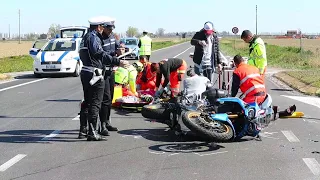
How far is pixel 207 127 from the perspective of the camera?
7707 millimetres

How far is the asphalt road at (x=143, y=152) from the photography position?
21.0ft

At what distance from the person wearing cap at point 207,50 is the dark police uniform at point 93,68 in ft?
13.0

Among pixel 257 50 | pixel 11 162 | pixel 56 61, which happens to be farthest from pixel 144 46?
pixel 11 162

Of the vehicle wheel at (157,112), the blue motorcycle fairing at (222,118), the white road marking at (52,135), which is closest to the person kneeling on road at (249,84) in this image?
the blue motorcycle fairing at (222,118)

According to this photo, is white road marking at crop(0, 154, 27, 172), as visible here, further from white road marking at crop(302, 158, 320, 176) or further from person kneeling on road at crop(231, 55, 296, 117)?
white road marking at crop(302, 158, 320, 176)

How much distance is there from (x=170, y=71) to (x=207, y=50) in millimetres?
1021

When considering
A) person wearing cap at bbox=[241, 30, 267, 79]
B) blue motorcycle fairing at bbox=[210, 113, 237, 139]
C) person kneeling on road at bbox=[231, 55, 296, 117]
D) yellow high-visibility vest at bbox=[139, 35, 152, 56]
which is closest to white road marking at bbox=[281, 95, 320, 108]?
person wearing cap at bbox=[241, 30, 267, 79]

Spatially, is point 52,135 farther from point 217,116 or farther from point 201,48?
point 201,48

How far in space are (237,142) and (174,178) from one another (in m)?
2.28

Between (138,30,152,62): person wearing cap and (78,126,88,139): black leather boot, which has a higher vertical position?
(138,30,152,62): person wearing cap

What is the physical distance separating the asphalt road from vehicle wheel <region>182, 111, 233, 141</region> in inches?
8.0

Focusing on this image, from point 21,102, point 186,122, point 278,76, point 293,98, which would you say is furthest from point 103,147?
point 278,76

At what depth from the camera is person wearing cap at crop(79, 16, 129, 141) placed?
26.5 feet

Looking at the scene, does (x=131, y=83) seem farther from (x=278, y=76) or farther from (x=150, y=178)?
(x=278, y=76)
